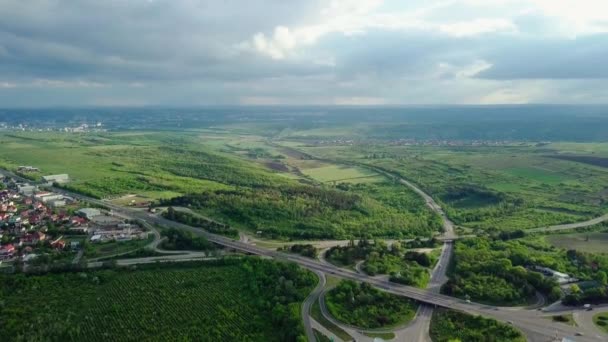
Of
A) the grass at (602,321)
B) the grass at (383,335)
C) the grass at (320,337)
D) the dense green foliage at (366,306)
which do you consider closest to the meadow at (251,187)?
the dense green foliage at (366,306)

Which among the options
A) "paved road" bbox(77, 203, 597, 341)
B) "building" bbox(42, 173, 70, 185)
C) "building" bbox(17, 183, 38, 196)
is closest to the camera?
"paved road" bbox(77, 203, 597, 341)

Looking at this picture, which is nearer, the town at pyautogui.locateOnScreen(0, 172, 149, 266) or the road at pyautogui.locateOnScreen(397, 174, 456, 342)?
the road at pyautogui.locateOnScreen(397, 174, 456, 342)

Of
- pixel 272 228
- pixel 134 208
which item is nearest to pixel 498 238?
pixel 272 228

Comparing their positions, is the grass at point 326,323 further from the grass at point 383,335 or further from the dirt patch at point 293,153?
the dirt patch at point 293,153

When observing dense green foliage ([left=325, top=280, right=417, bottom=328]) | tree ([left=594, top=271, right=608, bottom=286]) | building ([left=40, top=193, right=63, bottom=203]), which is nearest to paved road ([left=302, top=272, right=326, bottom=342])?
dense green foliage ([left=325, top=280, right=417, bottom=328])

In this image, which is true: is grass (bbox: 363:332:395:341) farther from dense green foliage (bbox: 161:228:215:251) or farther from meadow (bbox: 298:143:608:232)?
meadow (bbox: 298:143:608:232)
